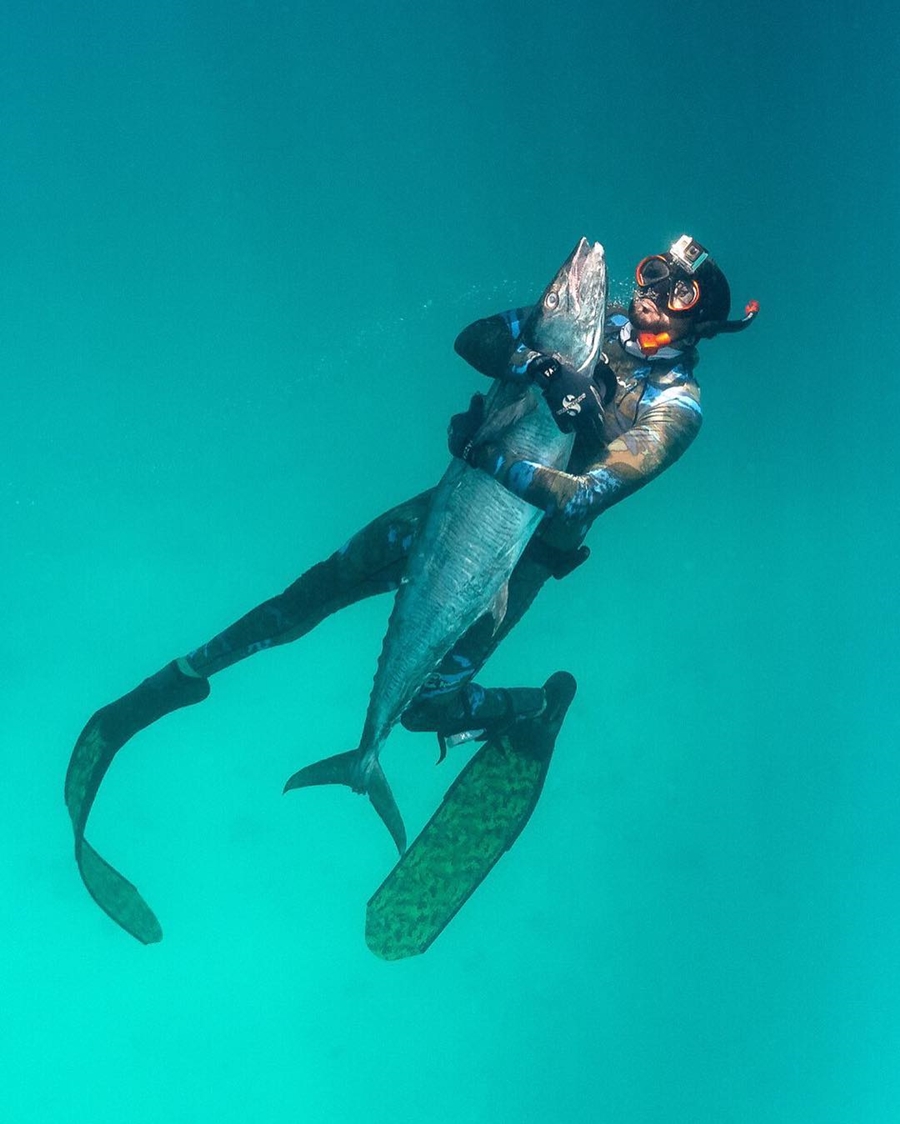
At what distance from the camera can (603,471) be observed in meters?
3.82

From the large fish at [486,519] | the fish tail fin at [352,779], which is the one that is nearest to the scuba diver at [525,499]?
the large fish at [486,519]

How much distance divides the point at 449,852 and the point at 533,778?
0.75 m

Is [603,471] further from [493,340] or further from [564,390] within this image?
[493,340]

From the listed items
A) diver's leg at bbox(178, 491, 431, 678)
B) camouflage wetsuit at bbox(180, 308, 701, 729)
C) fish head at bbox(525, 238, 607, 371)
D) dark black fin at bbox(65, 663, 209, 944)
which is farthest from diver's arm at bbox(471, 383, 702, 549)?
dark black fin at bbox(65, 663, 209, 944)

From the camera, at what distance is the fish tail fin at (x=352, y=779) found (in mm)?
5043

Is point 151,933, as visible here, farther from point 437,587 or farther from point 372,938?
point 437,587

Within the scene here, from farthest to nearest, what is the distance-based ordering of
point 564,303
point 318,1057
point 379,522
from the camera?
point 318,1057, point 379,522, point 564,303

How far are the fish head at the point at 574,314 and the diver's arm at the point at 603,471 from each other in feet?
1.43

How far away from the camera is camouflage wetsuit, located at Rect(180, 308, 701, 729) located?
3824 mm

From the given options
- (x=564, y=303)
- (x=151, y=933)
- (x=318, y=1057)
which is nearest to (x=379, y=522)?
(x=564, y=303)

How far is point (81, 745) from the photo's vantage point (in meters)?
5.84

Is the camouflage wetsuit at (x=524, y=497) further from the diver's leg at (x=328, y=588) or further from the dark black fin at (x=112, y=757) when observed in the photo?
the dark black fin at (x=112, y=757)

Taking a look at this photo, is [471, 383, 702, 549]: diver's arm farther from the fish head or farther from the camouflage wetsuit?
the fish head

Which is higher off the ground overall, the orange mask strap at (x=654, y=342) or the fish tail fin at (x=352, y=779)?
the orange mask strap at (x=654, y=342)
